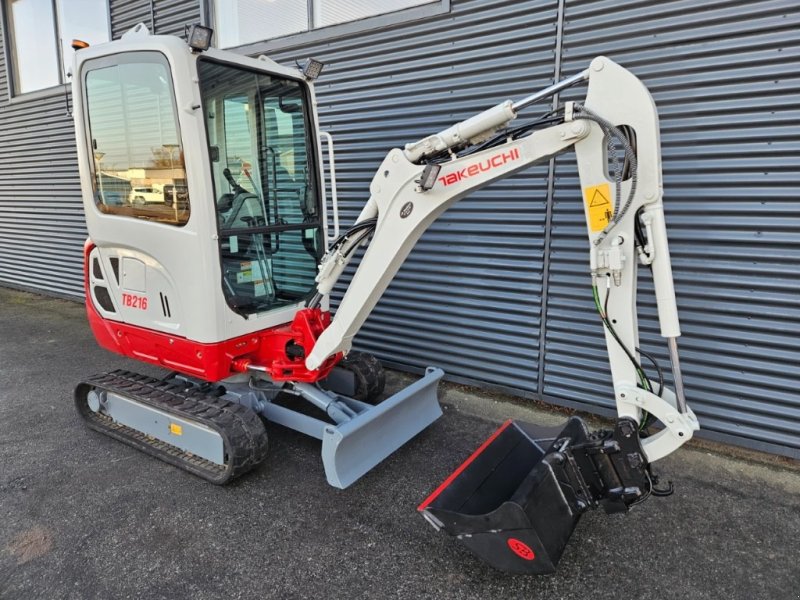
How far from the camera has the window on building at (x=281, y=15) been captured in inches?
189

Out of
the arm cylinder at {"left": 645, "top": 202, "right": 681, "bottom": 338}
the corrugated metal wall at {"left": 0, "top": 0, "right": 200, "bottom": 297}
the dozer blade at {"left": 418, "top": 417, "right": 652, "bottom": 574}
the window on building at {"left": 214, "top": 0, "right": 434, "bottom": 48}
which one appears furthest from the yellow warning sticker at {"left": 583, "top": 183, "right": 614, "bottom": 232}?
the corrugated metal wall at {"left": 0, "top": 0, "right": 200, "bottom": 297}

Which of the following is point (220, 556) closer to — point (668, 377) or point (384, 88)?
point (668, 377)

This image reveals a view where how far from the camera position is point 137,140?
3.18 meters

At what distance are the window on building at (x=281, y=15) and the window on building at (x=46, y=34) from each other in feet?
8.43

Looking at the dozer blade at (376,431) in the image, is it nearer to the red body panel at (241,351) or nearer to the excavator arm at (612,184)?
the red body panel at (241,351)

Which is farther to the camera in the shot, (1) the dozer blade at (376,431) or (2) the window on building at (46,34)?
(2) the window on building at (46,34)

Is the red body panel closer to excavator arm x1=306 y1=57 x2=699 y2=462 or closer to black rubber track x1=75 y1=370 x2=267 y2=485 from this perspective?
black rubber track x1=75 y1=370 x2=267 y2=485

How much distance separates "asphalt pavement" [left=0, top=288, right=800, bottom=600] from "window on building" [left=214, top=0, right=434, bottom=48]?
12.5 feet

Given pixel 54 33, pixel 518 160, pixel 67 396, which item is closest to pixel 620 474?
pixel 518 160

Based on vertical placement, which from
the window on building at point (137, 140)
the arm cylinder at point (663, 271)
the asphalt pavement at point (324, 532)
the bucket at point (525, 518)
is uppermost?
the window on building at point (137, 140)

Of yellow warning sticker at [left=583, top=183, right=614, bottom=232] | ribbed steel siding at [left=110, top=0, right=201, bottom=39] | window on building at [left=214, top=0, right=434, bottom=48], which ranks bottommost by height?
yellow warning sticker at [left=583, top=183, right=614, bottom=232]

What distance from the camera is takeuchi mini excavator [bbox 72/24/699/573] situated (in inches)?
87.2

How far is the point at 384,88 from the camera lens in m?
4.76

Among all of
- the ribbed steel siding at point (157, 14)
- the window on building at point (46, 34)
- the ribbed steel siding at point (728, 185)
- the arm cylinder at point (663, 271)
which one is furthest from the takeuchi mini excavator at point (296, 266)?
the window on building at point (46, 34)
